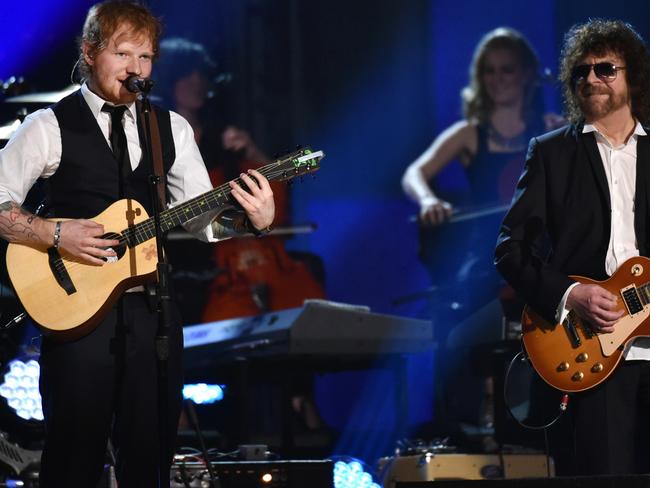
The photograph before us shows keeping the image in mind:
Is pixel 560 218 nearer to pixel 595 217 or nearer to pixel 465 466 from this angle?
pixel 595 217

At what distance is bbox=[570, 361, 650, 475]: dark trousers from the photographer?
13.8 feet

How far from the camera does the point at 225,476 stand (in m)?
4.78

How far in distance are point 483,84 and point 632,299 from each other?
11.8ft

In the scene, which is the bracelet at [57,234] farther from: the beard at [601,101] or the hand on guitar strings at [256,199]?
the beard at [601,101]

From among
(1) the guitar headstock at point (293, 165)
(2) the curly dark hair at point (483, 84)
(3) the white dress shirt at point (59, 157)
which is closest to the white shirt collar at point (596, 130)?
(1) the guitar headstock at point (293, 165)

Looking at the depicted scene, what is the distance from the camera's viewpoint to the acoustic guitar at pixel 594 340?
4.23m

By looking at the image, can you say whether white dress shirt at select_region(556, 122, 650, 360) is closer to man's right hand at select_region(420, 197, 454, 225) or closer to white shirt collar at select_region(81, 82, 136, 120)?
white shirt collar at select_region(81, 82, 136, 120)

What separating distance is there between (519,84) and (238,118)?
202 centimetres

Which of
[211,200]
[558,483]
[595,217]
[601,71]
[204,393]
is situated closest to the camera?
[558,483]

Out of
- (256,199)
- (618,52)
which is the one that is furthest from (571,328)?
(256,199)

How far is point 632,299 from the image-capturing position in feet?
14.0

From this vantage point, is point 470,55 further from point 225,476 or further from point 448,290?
point 225,476

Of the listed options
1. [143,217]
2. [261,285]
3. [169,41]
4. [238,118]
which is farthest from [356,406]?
[143,217]

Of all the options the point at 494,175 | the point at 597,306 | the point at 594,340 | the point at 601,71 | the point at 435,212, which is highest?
the point at 494,175
